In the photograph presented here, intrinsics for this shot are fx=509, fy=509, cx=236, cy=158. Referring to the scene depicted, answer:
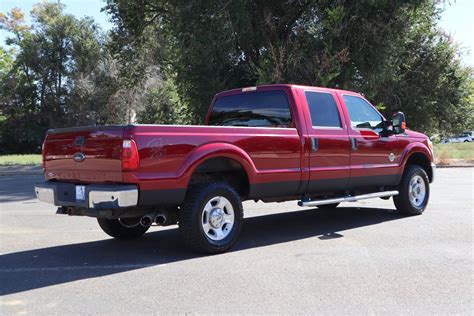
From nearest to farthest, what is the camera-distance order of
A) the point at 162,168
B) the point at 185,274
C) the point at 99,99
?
1. the point at 185,274
2. the point at 162,168
3. the point at 99,99

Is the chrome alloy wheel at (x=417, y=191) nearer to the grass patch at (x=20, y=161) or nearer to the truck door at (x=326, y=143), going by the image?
the truck door at (x=326, y=143)

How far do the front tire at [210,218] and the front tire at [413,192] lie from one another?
3.62 m

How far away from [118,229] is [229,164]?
1.86 metres

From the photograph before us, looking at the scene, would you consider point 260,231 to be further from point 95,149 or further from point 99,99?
point 99,99

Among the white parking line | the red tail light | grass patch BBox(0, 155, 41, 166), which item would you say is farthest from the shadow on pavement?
grass patch BBox(0, 155, 41, 166)

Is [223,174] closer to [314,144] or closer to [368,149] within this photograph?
[314,144]

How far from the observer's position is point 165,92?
33125mm

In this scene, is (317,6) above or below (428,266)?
above

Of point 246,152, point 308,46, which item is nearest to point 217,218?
point 246,152

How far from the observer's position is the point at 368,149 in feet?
25.9

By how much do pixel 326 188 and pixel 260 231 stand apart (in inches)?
45.5

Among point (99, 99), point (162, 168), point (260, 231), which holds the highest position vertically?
point (99, 99)

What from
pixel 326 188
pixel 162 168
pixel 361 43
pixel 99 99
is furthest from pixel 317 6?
pixel 99 99

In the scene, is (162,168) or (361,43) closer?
(162,168)
